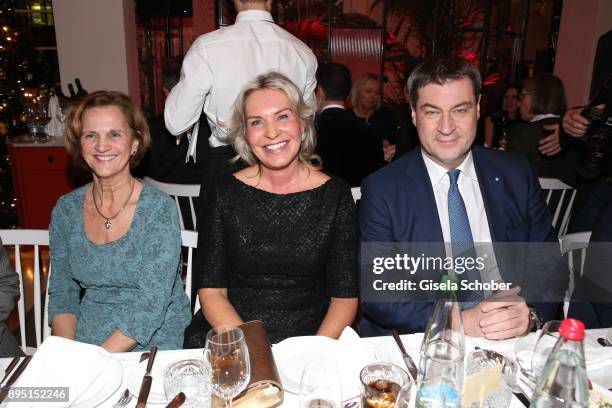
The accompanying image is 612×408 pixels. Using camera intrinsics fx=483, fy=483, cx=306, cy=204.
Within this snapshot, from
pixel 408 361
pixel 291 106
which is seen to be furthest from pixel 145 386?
pixel 291 106

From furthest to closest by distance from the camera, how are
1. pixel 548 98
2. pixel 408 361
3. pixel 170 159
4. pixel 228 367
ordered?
pixel 548 98 → pixel 170 159 → pixel 408 361 → pixel 228 367

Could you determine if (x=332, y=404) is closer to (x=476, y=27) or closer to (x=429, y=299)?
(x=429, y=299)

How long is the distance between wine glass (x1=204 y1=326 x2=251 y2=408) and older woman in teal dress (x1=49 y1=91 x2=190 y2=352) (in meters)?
0.86

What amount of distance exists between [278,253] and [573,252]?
1472 millimetres

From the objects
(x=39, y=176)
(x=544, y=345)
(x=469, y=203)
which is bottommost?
(x=39, y=176)

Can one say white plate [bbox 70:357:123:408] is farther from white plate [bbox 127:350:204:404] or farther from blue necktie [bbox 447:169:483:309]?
blue necktie [bbox 447:169:483:309]

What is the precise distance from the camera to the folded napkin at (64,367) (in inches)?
47.1

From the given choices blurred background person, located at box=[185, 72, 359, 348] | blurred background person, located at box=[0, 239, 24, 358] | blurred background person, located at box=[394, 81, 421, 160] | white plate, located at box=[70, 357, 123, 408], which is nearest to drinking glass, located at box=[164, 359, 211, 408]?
white plate, located at box=[70, 357, 123, 408]

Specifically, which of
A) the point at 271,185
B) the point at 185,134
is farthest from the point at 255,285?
the point at 185,134

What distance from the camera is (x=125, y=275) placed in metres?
1.94

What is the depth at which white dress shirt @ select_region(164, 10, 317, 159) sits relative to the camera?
9.29 feet

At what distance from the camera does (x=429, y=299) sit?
6.49ft

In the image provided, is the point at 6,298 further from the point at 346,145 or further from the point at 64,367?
the point at 346,145

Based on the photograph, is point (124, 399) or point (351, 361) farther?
point (351, 361)
